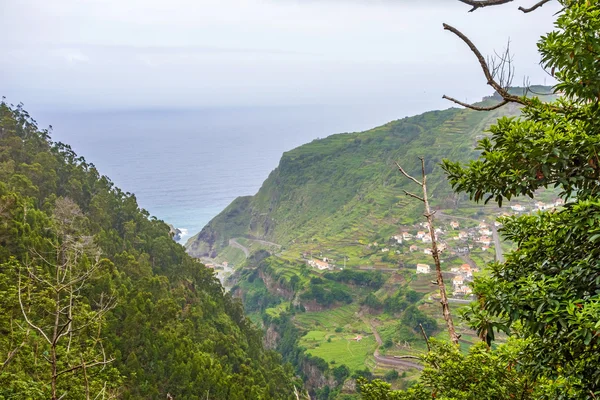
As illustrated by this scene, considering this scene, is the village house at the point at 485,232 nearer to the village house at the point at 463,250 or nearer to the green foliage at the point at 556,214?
the village house at the point at 463,250

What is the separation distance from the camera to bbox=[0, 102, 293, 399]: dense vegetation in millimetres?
9359

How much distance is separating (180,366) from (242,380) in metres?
3.49

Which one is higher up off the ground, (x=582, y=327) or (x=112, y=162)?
(x=112, y=162)

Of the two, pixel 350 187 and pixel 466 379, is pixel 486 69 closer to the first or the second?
pixel 466 379

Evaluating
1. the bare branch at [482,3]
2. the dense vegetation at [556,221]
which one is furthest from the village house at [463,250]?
the bare branch at [482,3]

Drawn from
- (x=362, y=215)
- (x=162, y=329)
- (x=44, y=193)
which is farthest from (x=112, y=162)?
(x=162, y=329)

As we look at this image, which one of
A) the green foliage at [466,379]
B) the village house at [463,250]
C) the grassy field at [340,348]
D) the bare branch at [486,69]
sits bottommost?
the grassy field at [340,348]

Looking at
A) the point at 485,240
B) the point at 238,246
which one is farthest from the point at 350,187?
the point at 485,240

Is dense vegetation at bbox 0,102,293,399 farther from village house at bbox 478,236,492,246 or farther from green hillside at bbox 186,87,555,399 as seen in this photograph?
village house at bbox 478,236,492,246

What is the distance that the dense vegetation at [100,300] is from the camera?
936cm

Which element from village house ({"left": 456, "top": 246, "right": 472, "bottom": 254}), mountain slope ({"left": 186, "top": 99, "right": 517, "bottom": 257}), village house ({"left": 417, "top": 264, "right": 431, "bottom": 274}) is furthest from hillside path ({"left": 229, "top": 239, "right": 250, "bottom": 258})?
village house ({"left": 456, "top": 246, "right": 472, "bottom": 254})

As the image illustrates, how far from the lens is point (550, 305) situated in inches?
141

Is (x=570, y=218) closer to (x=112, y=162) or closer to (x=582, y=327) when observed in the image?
(x=582, y=327)

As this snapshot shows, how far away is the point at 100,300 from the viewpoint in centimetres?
940
